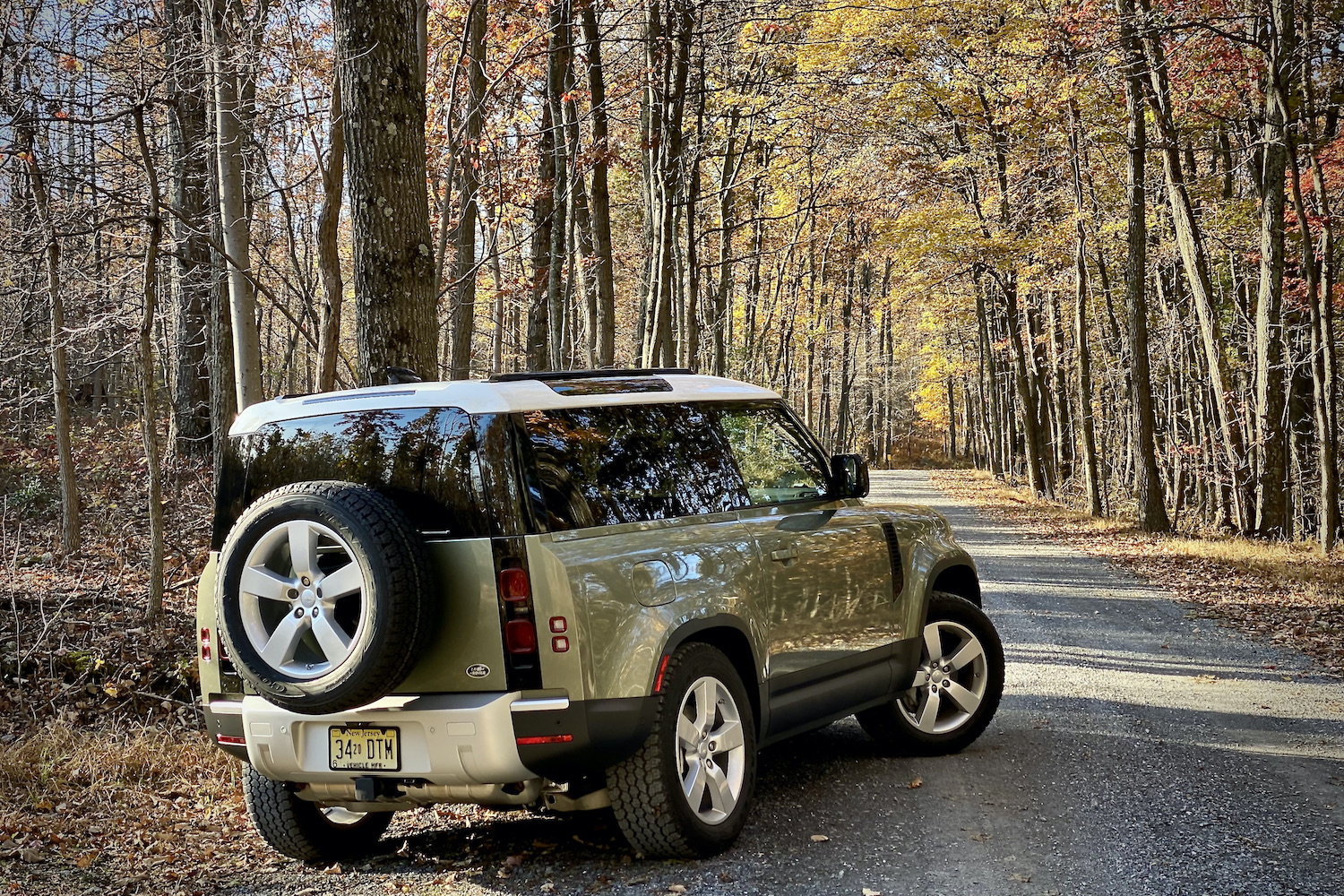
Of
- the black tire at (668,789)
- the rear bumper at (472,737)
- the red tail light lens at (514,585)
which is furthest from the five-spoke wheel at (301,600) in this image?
the black tire at (668,789)

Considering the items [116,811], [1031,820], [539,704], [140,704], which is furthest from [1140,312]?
[116,811]

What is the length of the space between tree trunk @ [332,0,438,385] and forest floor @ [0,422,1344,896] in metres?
2.71

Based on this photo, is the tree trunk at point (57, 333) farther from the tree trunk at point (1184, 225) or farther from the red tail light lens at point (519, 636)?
the tree trunk at point (1184, 225)

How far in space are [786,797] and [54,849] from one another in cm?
344

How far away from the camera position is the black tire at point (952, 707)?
647cm

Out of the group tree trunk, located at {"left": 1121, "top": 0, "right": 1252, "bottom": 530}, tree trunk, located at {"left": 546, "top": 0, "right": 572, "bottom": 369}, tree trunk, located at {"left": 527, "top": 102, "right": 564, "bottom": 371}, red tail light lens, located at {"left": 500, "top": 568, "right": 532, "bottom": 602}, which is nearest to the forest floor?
red tail light lens, located at {"left": 500, "top": 568, "right": 532, "bottom": 602}

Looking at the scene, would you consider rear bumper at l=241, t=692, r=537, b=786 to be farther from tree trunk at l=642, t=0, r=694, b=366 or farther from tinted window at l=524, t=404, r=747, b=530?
tree trunk at l=642, t=0, r=694, b=366

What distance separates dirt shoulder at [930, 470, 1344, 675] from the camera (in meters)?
10.8

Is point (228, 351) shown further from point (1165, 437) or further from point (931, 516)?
point (1165, 437)

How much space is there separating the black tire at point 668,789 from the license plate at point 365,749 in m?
0.85

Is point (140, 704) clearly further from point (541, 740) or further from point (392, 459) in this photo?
point (541, 740)

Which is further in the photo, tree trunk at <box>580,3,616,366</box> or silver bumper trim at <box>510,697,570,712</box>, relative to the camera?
tree trunk at <box>580,3,616,366</box>

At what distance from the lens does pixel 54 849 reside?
5277mm

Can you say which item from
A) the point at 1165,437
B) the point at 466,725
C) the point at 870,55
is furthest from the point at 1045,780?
the point at 1165,437
